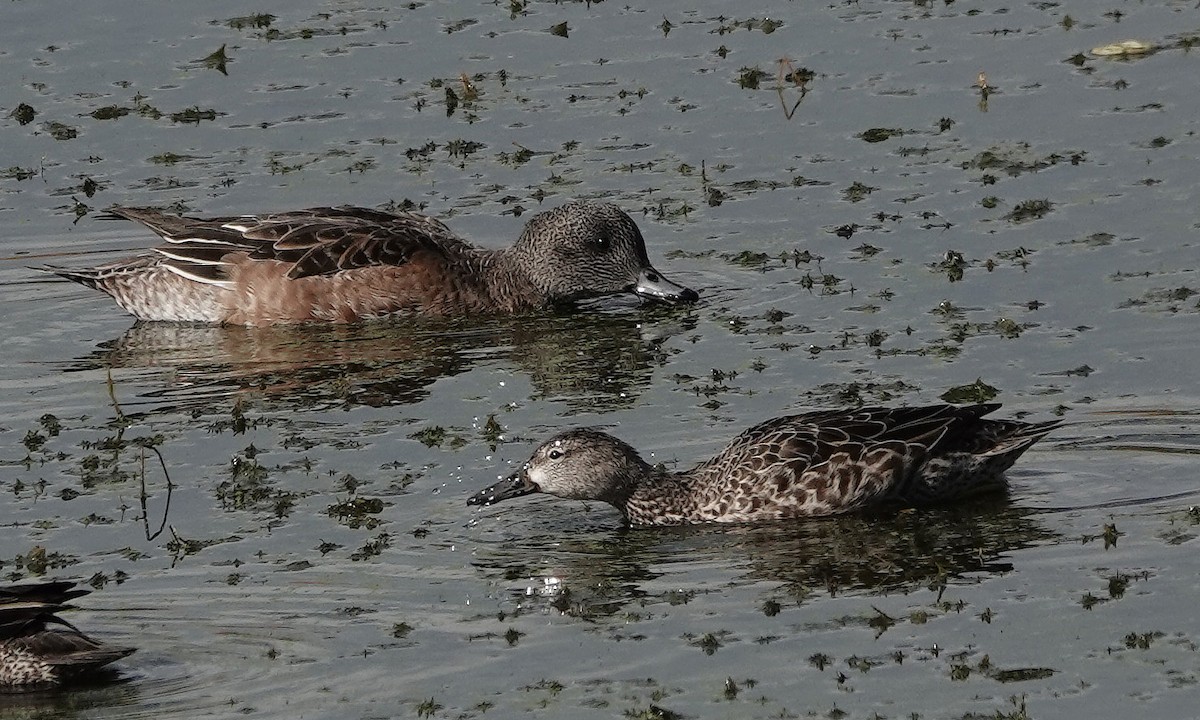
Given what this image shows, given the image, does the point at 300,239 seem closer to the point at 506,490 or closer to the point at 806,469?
the point at 506,490

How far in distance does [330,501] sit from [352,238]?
4635 millimetres

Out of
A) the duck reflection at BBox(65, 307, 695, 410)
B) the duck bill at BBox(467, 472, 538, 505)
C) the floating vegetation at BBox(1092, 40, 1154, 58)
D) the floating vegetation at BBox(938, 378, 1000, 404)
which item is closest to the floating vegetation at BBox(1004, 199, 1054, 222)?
the duck reflection at BBox(65, 307, 695, 410)

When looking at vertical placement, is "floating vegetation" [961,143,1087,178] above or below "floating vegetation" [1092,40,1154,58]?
below

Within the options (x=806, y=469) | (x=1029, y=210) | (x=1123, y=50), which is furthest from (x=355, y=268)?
(x=1123, y=50)

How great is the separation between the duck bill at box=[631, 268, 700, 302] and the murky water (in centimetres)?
17

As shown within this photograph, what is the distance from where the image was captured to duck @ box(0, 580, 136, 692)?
1023 cm

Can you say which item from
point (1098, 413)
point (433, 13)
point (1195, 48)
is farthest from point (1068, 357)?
point (433, 13)

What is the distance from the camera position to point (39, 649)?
10.4 metres

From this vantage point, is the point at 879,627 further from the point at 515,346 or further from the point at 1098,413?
the point at 515,346

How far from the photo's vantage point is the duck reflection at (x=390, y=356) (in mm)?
14938

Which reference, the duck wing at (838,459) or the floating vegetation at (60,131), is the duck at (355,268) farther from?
the duck wing at (838,459)

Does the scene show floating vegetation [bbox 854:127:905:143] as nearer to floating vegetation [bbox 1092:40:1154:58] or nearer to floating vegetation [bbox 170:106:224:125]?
floating vegetation [bbox 1092:40:1154:58]

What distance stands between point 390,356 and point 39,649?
5.86 metres

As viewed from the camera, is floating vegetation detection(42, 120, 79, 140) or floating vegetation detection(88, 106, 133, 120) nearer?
floating vegetation detection(42, 120, 79, 140)
